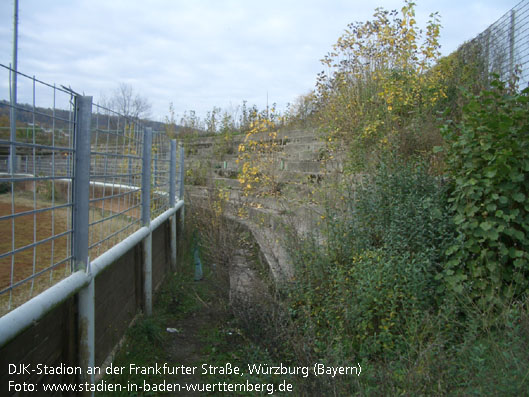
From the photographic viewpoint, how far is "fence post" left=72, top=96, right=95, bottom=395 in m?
2.40

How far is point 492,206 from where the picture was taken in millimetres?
3150

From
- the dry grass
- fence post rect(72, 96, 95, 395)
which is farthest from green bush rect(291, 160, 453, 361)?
the dry grass

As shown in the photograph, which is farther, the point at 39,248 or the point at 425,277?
the point at 39,248

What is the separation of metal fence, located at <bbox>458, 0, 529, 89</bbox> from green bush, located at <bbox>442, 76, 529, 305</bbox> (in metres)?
2.79

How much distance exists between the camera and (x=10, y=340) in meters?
1.62

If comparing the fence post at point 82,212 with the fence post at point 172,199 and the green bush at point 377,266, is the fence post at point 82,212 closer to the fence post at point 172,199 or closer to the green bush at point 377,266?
the green bush at point 377,266

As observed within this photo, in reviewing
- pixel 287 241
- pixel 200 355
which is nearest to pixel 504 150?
pixel 287 241

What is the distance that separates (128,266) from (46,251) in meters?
1.03

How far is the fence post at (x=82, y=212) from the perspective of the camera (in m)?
2.40

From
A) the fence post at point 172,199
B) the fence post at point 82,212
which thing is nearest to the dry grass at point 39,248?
the fence post at point 82,212

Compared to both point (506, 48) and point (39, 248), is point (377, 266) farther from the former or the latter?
point (506, 48)

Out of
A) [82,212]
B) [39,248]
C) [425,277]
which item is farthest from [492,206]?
[39,248]

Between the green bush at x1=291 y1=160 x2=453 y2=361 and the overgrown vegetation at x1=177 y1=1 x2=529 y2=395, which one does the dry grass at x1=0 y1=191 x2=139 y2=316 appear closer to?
the overgrown vegetation at x1=177 y1=1 x2=529 y2=395

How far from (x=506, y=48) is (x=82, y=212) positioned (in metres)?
6.66
